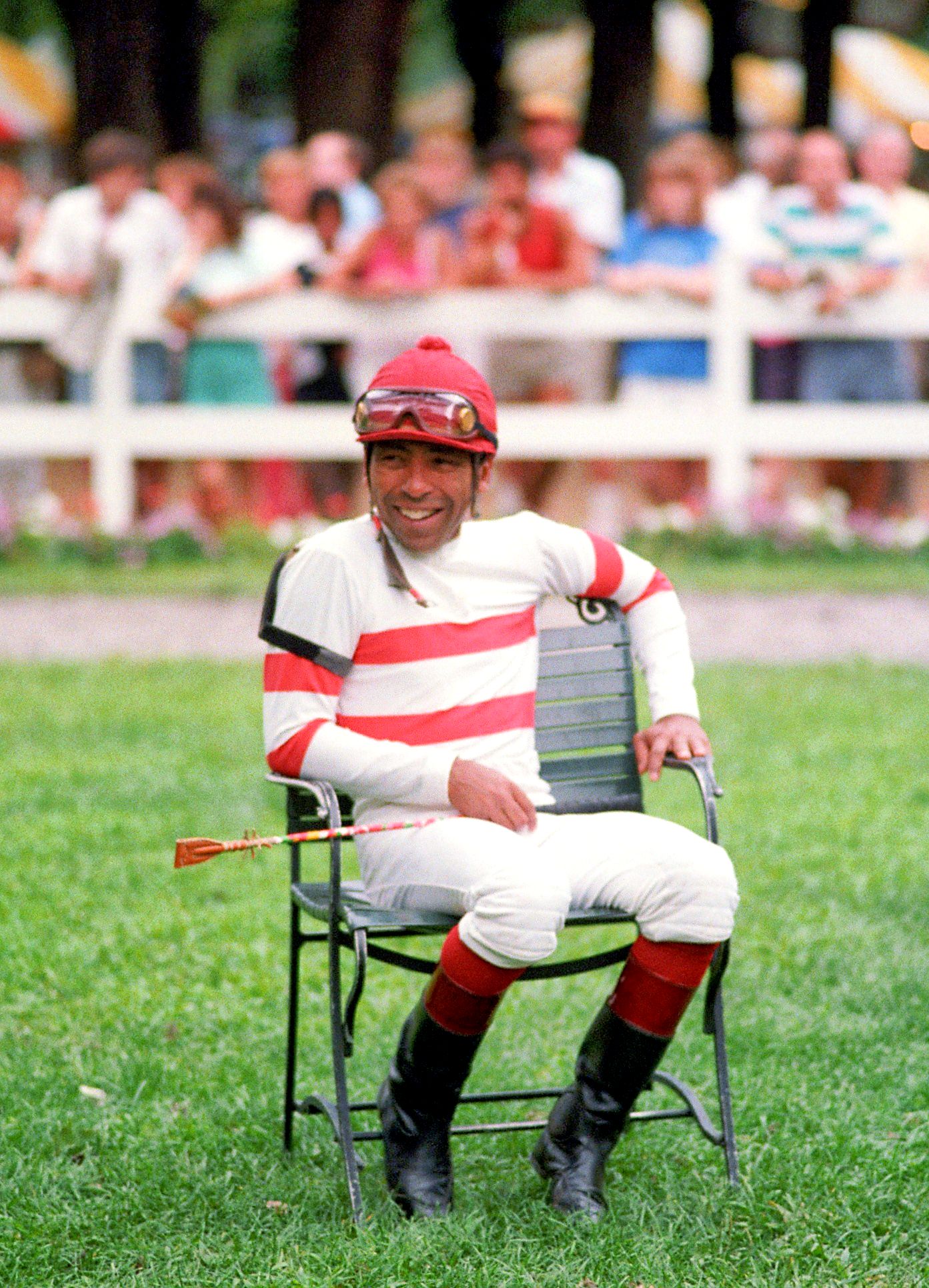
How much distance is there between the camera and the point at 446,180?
13.2m

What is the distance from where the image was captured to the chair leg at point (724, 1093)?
13.0ft

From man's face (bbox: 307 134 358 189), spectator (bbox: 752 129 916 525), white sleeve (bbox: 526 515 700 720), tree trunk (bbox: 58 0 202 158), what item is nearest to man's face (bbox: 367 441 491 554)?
white sleeve (bbox: 526 515 700 720)

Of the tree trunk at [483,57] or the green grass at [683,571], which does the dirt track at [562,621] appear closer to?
the green grass at [683,571]

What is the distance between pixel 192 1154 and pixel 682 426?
8.57m

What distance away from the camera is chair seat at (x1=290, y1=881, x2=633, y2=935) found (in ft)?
12.2

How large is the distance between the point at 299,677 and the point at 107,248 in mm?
8726

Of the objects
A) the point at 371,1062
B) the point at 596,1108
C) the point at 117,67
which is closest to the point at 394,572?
the point at 596,1108

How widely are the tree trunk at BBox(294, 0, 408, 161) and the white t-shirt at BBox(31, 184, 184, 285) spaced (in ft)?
20.5

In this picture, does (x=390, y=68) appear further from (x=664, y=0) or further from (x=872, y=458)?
(x=664, y=0)

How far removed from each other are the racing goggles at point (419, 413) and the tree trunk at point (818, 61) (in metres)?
23.3

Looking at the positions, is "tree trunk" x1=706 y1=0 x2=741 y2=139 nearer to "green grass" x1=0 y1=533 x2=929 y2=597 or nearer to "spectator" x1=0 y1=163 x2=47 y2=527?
"spectator" x1=0 y1=163 x2=47 y2=527

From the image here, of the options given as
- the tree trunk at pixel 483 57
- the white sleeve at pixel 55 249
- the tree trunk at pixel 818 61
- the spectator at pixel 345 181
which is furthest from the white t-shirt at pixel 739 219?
the tree trunk at pixel 483 57

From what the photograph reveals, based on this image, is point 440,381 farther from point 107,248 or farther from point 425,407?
point 107,248

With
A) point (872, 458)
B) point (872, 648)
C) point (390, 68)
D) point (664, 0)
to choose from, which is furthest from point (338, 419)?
point (664, 0)
